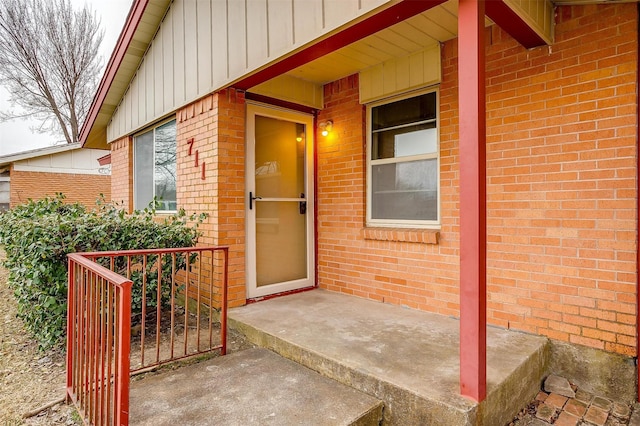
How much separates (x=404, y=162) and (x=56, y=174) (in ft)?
48.1

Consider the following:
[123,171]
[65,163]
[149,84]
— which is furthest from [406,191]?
[65,163]

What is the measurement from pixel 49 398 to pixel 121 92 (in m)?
4.83

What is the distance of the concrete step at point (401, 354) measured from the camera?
1.94 meters

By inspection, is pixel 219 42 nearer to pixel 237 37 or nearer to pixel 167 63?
pixel 237 37

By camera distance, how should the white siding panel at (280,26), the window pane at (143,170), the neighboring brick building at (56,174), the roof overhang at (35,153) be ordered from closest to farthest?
the white siding panel at (280,26)
the window pane at (143,170)
the roof overhang at (35,153)
the neighboring brick building at (56,174)

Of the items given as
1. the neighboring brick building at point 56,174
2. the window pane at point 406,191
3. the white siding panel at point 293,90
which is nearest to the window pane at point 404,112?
the window pane at point 406,191

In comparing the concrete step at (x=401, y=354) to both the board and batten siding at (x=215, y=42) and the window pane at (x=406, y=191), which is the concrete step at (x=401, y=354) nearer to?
the window pane at (x=406, y=191)

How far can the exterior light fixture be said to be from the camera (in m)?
4.25

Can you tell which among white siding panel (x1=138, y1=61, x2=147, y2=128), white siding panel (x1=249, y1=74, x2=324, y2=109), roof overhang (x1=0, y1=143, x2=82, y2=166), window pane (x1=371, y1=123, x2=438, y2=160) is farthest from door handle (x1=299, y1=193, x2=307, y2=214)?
roof overhang (x1=0, y1=143, x2=82, y2=166)

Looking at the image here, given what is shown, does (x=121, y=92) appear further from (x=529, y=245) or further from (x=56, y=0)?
(x=56, y=0)

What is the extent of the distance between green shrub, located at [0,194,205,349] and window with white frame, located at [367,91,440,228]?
72.8 inches

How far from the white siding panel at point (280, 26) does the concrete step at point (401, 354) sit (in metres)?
2.20

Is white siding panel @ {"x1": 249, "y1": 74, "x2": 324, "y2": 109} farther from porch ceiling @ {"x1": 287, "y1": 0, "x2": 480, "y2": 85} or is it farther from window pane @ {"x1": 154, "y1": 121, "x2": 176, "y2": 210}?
window pane @ {"x1": 154, "y1": 121, "x2": 176, "y2": 210}

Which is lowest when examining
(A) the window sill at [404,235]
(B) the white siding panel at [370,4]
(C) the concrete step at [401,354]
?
(C) the concrete step at [401,354]
